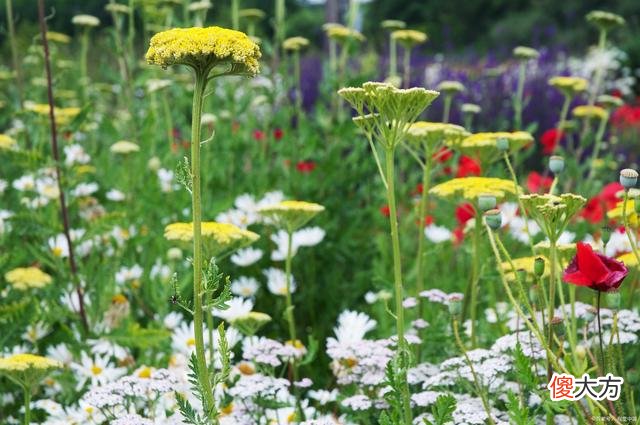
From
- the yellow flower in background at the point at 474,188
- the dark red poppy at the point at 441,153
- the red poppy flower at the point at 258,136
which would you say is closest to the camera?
the yellow flower in background at the point at 474,188

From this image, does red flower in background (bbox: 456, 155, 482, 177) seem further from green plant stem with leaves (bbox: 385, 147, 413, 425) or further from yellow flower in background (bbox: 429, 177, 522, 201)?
green plant stem with leaves (bbox: 385, 147, 413, 425)

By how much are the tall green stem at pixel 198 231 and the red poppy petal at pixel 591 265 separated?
576 mm

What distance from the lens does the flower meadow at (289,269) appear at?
1476 mm

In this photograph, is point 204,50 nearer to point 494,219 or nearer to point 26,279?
point 494,219

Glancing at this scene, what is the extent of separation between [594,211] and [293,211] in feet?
7.03

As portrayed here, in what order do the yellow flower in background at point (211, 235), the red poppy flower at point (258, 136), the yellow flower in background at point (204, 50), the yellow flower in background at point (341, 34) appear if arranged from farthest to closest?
the red poppy flower at point (258, 136)
the yellow flower in background at point (341, 34)
the yellow flower in background at point (211, 235)
the yellow flower in background at point (204, 50)

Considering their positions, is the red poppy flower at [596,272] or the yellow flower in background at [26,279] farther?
the yellow flower in background at [26,279]

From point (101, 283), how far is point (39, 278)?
15cm

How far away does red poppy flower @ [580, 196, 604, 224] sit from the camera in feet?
12.4

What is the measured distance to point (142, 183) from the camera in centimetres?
350

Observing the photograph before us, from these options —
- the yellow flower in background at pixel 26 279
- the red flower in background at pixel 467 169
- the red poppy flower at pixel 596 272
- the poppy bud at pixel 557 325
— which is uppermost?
the red poppy flower at pixel 596 272

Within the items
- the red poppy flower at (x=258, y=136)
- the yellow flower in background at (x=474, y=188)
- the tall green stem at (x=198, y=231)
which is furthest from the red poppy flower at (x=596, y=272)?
the red poppy flower at (x=258, y=136)

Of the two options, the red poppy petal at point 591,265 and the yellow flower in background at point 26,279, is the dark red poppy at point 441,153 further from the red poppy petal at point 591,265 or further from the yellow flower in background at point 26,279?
the yellow flower in background at point 26,279

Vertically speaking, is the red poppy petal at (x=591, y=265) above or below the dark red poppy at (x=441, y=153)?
above
